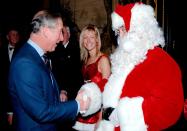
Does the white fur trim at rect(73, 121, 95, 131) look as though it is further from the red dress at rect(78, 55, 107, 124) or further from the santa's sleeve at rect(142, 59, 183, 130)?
the santa's sleeve at rect(142, 59, 183, 130)

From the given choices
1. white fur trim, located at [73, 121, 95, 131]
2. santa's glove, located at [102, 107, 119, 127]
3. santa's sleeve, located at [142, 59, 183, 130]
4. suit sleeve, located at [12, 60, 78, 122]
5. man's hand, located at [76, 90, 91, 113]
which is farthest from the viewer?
white fur trim, located at [73, 121, 95, 131]

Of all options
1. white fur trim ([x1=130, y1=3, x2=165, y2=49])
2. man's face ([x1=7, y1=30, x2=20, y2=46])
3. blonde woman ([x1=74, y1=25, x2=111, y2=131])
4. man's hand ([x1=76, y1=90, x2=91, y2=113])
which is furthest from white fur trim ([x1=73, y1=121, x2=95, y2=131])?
man's face ([x1=7, y1=30, x2=20, y2=46])

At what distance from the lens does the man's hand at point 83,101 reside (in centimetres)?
298

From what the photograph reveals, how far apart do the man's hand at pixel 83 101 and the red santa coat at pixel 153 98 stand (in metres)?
0.29

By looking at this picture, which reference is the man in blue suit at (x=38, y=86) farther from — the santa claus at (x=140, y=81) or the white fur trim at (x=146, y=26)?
the white fur trim at (x=146, y=26)

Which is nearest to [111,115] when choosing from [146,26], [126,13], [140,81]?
[140,81]

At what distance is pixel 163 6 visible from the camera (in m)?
6.26

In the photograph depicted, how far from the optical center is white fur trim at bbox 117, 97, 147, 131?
114 inches

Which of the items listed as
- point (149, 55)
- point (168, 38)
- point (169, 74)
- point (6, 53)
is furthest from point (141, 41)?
point (6, 53)

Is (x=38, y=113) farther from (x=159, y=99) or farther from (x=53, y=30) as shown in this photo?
(x=159, y=99)

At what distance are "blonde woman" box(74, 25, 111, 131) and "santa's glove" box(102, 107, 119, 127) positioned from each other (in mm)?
1416

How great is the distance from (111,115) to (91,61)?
2.07 metres

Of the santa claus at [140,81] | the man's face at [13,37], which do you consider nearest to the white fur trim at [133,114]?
the santa claus at [140,81]

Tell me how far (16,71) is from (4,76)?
348 centimetres
